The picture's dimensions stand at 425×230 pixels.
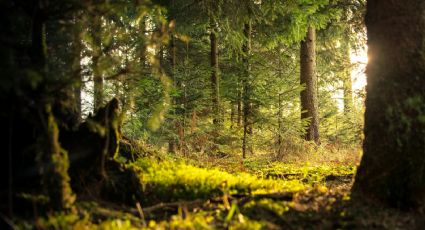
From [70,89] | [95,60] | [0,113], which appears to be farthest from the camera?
[95,60]

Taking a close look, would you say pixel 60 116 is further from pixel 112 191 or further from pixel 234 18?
pixel 234 18

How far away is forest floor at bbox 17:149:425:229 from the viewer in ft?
12.1

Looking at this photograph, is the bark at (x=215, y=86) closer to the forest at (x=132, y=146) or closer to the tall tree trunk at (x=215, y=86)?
the tall tree trunk at (x=215, y=86)

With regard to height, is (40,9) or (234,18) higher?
(234,18)

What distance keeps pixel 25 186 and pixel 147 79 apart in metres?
7.28

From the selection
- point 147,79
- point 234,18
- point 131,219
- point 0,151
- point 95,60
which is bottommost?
point 131,219

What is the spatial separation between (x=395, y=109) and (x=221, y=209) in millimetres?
2457

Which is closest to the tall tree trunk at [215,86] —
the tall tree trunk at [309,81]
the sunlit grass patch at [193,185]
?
the tall tree trunk at [309,81]

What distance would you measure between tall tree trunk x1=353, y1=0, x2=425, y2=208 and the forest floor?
0.31m

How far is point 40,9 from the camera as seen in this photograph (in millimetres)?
3678

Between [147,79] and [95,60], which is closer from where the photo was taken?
[95,60]

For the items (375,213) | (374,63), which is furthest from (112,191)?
(374,63)

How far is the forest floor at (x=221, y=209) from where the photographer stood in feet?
12.1

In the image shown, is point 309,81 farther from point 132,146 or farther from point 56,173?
point 56,173
